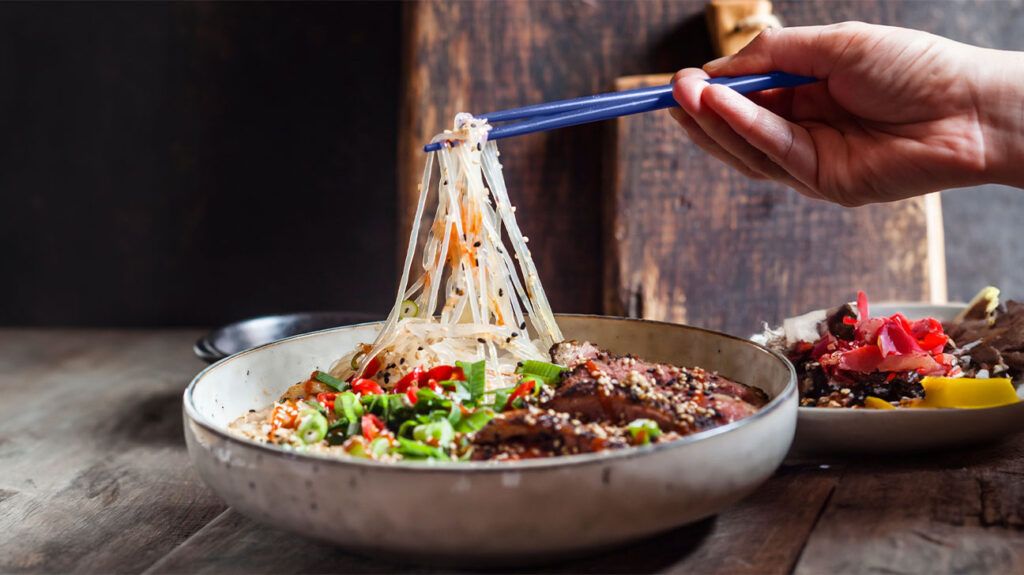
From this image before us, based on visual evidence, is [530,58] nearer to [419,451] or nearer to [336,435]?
[336,435]

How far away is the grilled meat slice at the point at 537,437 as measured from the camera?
1317 millimetres

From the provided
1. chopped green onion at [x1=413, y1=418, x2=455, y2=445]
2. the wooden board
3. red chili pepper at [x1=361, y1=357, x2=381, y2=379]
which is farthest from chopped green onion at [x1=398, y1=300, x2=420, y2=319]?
the wooden board

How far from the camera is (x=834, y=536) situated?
1380 millimetres

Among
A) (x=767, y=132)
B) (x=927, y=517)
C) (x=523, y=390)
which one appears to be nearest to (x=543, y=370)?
(x=523, y=390)

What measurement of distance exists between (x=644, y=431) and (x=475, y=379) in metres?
0.37

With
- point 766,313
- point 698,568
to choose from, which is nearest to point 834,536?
point 698,568

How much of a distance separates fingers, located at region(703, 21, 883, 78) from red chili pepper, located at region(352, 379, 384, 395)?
3.47 ft

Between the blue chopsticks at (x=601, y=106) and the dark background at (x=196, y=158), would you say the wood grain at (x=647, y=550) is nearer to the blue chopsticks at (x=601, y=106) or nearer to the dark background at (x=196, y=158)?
the blue chopsticks at (x=601, y=106)

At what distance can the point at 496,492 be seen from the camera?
43.9 inches

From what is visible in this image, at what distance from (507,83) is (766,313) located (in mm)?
1265

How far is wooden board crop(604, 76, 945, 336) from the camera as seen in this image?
329 cm

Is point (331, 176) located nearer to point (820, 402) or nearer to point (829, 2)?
point (829, 2)

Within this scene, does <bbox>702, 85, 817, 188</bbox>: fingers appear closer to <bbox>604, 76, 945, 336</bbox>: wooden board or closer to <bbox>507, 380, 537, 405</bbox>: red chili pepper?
<bbox>507, 380, 537, 405</bbox>: red chili pepper

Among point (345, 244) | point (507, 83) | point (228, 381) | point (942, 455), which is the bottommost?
point (942, 455)
